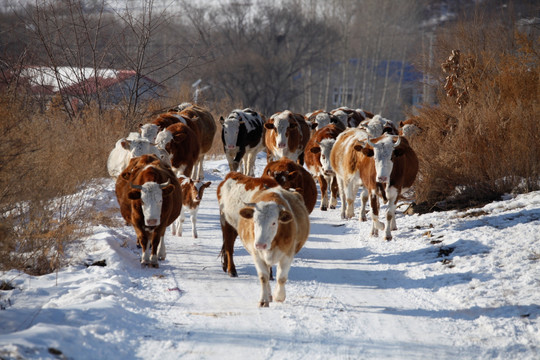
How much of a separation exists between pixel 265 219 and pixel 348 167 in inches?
228

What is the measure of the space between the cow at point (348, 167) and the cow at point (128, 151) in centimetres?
364

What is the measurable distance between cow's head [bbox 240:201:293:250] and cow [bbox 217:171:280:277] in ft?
3.31

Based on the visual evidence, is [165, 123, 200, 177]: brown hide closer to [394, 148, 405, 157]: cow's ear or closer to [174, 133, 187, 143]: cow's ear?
[174, 133, 187, 143]: cow's ear

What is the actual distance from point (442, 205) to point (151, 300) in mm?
6930

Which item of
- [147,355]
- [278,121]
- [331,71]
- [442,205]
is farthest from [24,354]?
[331,71]

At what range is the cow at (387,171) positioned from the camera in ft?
34.3

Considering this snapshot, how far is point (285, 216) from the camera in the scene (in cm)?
680

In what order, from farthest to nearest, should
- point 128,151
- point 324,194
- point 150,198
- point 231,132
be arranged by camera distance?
point 231,132 → point 324,194 → point 128,151 → point 150,198

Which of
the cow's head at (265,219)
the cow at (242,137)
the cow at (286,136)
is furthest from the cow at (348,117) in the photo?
the cow's head at (265,219)

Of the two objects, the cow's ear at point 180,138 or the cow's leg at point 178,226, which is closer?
the cow's leg at point 178,226

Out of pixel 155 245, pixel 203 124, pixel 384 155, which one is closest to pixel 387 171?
pixel 384 155

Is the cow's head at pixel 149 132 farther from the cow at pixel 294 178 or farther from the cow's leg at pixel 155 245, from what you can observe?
the cow's leg at pixel 155 245

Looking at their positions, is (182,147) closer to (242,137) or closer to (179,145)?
(179,145)

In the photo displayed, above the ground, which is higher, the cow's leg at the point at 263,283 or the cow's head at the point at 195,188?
the cow's head at the point at 195,188
